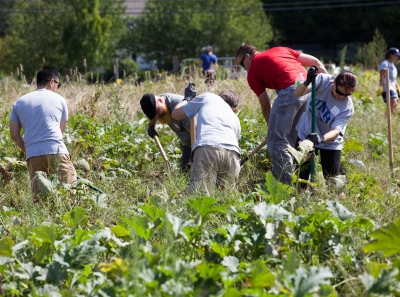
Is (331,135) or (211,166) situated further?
(331,135)

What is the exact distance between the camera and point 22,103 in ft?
18.7

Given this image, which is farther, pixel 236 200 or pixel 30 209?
pixel 30 209

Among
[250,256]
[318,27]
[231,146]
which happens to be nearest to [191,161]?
[231,146]

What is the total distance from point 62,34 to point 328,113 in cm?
2843

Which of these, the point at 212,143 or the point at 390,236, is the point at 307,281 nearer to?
the point at 390,236

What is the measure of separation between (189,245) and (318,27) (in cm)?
5225

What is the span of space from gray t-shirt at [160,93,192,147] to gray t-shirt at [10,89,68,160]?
1.00 metres

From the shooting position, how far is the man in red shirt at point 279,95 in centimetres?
608

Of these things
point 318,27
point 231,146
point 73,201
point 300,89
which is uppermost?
point 300,89

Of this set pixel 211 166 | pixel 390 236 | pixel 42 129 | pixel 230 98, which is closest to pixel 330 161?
pixel 230 98

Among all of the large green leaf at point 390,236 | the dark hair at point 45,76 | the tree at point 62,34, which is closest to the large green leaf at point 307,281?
the large green leaf at point 390,236

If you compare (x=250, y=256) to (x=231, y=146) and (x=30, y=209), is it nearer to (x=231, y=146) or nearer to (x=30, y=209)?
(x=231, y=146)

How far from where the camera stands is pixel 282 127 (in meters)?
6.11

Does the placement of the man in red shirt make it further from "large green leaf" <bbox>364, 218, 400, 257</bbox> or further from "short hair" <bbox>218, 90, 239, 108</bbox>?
"large green leaf" <bbox>364, 218, 400, 257</bbox>
